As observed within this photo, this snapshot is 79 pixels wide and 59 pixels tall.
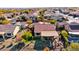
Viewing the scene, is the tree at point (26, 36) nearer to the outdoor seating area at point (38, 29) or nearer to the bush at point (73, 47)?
the outdoor seating area at point (38, 29)

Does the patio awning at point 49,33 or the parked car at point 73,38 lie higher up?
the patio awning at point 49,33

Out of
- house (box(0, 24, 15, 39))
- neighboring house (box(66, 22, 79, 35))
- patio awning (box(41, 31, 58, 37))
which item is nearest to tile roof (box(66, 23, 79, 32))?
neighboring house (box(66, 22, 79, 35))

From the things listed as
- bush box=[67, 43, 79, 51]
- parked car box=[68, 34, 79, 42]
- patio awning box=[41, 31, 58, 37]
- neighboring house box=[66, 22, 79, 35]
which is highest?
neighboring house box=[66, 22, 79, 35]

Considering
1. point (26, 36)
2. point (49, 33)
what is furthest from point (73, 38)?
point (26, 36)

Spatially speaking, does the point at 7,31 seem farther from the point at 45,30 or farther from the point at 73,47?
the point at 73,47

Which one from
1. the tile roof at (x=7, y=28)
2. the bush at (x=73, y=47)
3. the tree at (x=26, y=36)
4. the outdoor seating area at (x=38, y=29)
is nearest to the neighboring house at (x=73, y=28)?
the outdoor seating area at (x=38, y=29)

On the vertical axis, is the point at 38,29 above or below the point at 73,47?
above

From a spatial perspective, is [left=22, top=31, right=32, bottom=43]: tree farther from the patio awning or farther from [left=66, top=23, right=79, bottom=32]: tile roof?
[left=66, top=23, right=79, bottom=32]: tile roof
